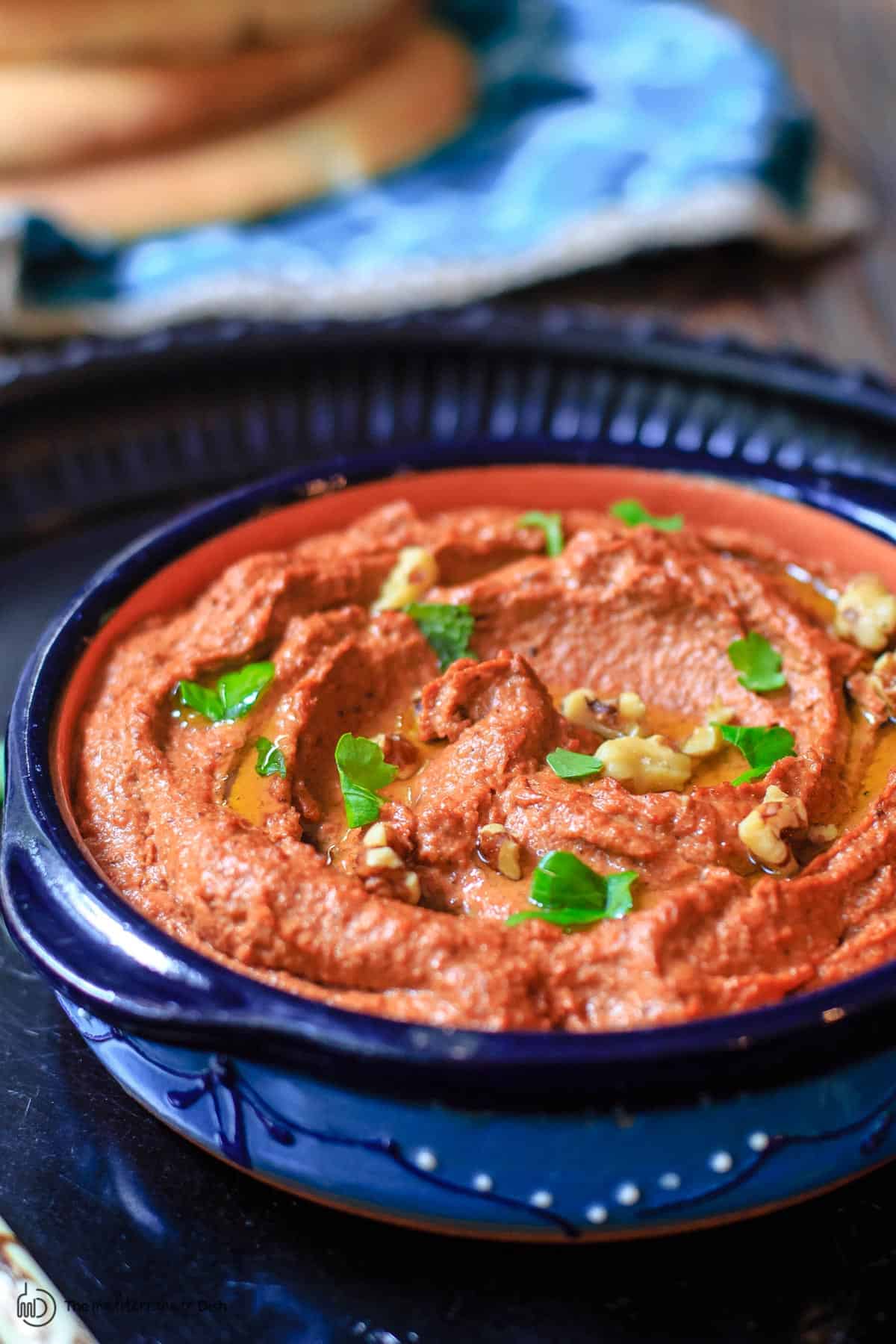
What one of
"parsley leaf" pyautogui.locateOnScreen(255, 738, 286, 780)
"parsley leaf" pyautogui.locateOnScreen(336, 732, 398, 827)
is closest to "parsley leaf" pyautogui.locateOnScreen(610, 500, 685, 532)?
"parsley leaf" pyautogui.locateOnScreen(336, 732, 398, 827)

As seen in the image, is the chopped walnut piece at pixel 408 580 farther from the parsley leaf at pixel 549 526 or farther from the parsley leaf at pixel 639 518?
the parsley leaf at pixel 639 518

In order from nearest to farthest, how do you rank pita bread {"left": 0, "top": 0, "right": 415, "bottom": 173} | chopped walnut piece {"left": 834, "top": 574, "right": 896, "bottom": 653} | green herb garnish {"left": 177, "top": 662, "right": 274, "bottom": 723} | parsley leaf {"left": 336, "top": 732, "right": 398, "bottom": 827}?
parsley leaf {"left": 336, "top": 732, "right": 398, "bottom": 827} → green herb garnish {"left": 177, "top": 662, "right": 274, "bottom": 723} → chopped walnut piece {"left": 834, "top": 574, "right": 896, "bottom": 653} → pita bread {"left": 0, "top": 0, "right": 415, "bottom": 173}

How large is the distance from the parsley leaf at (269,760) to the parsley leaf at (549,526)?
2.60ft

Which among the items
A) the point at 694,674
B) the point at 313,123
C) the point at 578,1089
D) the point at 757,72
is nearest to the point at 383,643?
the point at 694,674

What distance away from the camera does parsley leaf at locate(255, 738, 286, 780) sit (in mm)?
2389

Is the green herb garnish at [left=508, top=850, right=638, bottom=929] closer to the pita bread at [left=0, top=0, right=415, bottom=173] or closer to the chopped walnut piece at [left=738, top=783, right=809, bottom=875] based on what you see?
the chopped walnut piece at [left=738, top=783, right=809, bottom=875]

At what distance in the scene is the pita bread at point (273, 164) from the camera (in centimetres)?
566

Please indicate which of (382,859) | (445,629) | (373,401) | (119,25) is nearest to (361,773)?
(382,859)

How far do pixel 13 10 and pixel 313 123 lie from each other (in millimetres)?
1255

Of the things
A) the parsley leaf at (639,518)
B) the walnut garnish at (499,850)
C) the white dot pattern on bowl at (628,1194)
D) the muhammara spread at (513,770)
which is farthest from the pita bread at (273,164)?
the white dot pattern on bowl at (628,1194)

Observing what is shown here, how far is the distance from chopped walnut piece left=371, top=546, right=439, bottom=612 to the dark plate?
0.54m

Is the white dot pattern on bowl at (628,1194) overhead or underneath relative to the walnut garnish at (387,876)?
underneath

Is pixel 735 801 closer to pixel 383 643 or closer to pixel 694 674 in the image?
pixel 694 674

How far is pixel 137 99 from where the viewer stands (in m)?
5.70
